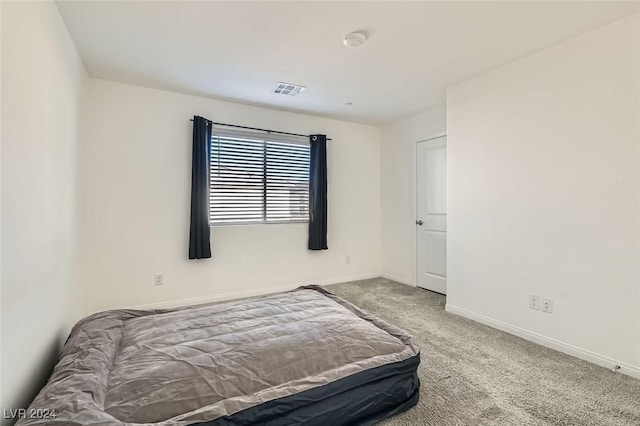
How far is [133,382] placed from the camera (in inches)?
50.1

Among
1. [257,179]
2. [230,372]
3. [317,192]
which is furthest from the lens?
[317,192]

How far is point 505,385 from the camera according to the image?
1.83 metres

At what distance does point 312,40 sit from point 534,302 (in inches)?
112

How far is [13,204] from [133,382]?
962 mm

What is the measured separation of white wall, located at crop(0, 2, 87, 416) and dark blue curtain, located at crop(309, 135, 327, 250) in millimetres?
2593

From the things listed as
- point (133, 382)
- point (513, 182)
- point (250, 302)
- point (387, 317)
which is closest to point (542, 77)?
point (513, 182)

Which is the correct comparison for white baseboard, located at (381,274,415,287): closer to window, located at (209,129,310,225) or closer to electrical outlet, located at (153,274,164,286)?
window, located at (209,129,310,225)

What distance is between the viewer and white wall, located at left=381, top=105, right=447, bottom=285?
4113 millimetres

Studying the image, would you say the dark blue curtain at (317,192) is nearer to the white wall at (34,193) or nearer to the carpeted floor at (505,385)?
the carpeted floor at (505,385)

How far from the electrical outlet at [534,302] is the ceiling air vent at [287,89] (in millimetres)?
2965

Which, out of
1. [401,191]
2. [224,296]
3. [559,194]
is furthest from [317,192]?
[559,194]

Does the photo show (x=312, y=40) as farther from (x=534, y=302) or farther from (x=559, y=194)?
(x=534, y=302)

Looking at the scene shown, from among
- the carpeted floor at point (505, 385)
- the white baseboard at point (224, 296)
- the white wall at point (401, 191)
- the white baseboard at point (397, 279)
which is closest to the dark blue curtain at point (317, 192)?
the white baseboard at point (224, 296)

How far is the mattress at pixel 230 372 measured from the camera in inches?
45.5
